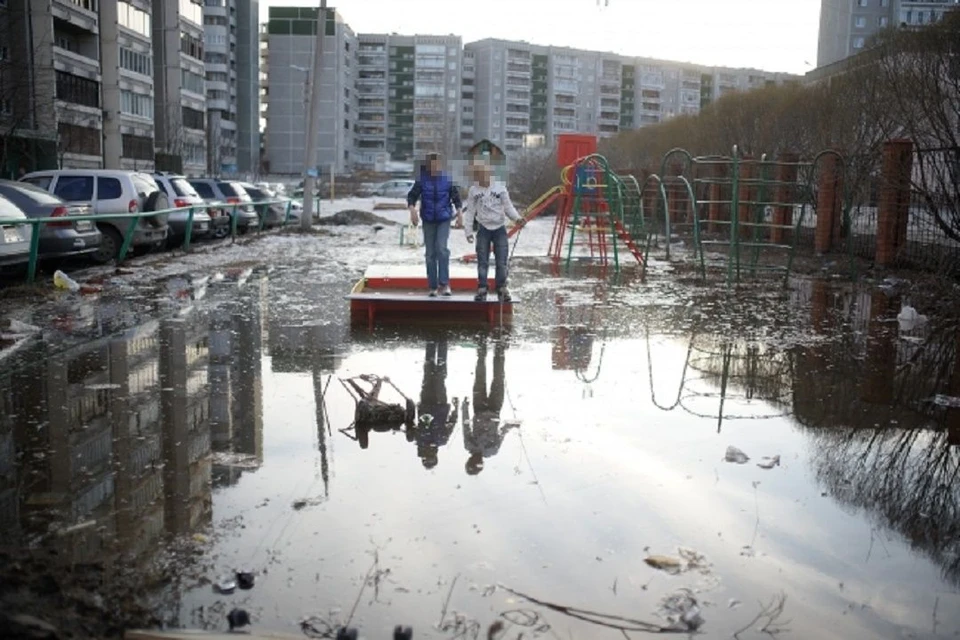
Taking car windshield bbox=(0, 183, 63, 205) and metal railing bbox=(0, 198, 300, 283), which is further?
car windshield bbox=(0, 183, 63, 205)

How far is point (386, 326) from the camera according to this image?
10.6 metres

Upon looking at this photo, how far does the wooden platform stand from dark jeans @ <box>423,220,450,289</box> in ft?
0.76

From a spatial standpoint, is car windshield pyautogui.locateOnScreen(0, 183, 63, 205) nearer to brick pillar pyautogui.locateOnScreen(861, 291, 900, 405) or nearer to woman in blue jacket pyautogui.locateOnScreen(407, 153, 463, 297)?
woman in blue jacket pyautogui.locateOnScreen(407, 153, 463, 297)

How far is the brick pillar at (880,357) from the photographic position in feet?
25.1

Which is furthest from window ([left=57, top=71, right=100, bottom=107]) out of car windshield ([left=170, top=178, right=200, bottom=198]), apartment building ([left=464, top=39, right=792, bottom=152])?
apartment building ([left=464, top=39, right=792, bottom=152])

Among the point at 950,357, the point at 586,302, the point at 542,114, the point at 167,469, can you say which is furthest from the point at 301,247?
the point at 542,114

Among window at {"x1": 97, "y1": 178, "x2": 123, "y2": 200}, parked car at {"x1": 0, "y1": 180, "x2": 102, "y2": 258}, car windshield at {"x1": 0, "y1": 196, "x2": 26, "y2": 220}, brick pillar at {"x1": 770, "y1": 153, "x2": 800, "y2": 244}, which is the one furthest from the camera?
brick pillar at {"x1": 770, "y1": 153, "x2": 800, "y2": 244}

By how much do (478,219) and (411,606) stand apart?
780 cm

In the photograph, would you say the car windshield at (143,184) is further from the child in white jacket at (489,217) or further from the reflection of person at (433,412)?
the reflection of person at (433,412)

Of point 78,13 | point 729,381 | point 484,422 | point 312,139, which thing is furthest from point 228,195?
point 78,13

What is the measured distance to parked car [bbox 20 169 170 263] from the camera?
59.4 feet

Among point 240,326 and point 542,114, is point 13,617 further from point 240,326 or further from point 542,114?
point 542,114

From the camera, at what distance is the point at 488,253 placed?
1112 centimetres

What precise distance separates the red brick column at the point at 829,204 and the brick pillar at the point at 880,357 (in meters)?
8.50
